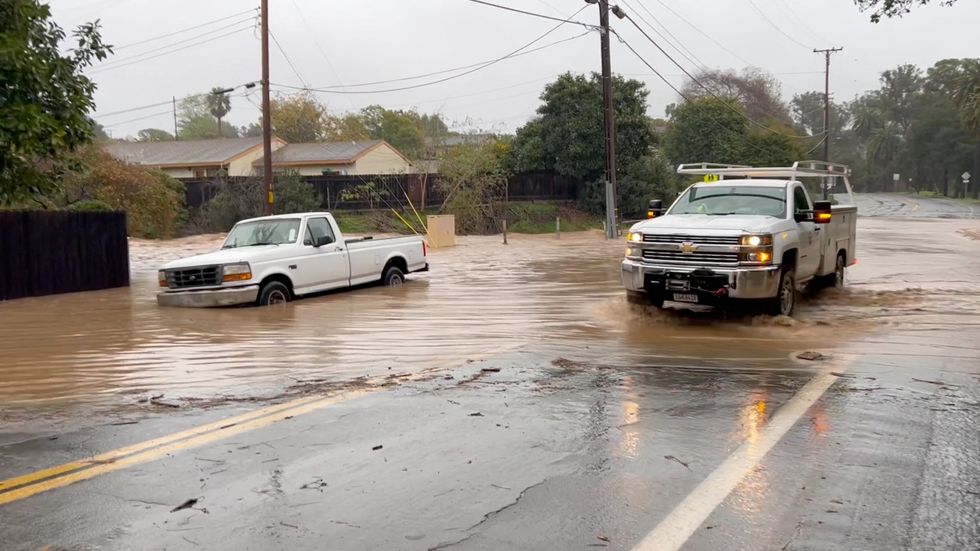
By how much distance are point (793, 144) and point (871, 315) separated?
54.9 meters

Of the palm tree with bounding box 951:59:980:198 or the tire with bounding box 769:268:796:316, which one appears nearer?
the tire with bounding box 769:268:796:316

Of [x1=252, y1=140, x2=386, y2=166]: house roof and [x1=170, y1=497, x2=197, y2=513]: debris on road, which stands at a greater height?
[x1=252, y1=140, x2=386, y2=166]: house roof

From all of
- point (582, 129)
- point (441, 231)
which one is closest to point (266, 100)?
point (441, 231)

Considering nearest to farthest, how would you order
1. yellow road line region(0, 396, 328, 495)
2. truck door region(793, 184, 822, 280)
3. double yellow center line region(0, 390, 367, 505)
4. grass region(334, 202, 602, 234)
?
1. double yellow center line region(0, 390, 367, 505)
2. yellow road line region(0, 396, 328, 495)
3. truck door region(793, 184, 822, 280)
4. grass region(334, 202, 602, 234)

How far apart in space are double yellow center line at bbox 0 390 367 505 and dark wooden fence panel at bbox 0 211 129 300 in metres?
11.4

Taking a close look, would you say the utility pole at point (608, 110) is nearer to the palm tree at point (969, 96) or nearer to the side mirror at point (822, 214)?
the side mirror at point (822, 214)

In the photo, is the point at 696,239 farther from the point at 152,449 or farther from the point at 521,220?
the point at 521,220

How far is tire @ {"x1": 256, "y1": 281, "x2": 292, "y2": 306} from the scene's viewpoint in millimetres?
13562

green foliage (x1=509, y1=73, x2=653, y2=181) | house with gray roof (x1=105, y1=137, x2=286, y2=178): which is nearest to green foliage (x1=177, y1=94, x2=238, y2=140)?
house with gray roof (x1=105, y1=137, x2=286, y2=178)

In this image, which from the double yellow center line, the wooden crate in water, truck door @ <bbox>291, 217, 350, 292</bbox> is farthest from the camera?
the wooden crate in water

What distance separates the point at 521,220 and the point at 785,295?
2929cm

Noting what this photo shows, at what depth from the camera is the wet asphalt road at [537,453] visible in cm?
434

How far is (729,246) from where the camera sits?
427 inches

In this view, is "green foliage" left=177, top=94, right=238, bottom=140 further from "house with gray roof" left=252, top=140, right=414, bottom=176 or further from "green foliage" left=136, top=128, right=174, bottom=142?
"house with gray roof" left=252, top=140, right=414, bottom=176
